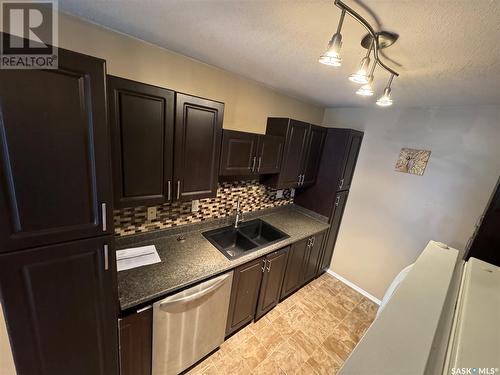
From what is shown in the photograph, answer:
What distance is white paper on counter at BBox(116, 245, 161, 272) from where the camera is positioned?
4.36 ft

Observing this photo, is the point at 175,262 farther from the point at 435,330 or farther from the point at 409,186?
the point at 409,186

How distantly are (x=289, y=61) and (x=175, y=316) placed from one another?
1909 millimetres

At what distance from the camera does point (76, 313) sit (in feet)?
3.06

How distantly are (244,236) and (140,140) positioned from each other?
1.36 meters

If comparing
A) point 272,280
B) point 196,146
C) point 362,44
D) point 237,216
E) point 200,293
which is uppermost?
point 362,44

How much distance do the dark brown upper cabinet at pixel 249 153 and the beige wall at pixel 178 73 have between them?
33 cm

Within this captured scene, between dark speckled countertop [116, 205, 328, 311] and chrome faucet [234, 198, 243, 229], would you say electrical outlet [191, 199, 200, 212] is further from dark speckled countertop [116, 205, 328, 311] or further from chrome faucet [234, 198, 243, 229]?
chrome faucet [234, 198, 243, 229]

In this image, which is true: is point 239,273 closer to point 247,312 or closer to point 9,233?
point 247,312

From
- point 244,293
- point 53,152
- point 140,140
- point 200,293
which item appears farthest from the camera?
point 244,293

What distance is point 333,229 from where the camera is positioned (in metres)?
2.69

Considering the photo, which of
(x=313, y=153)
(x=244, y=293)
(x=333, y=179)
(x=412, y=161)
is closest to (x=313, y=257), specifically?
(x=333, y=179)

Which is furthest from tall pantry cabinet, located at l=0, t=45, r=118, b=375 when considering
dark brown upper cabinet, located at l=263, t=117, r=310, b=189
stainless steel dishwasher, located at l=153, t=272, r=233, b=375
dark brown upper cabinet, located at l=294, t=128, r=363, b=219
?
dark brown upper cabinet, located at l=294, t=128, r=363, b=219

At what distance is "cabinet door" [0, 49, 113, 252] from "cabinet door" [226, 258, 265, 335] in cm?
117

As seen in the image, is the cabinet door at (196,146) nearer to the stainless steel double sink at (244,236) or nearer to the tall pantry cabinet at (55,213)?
the tall pantry cabinet at (55,213)
